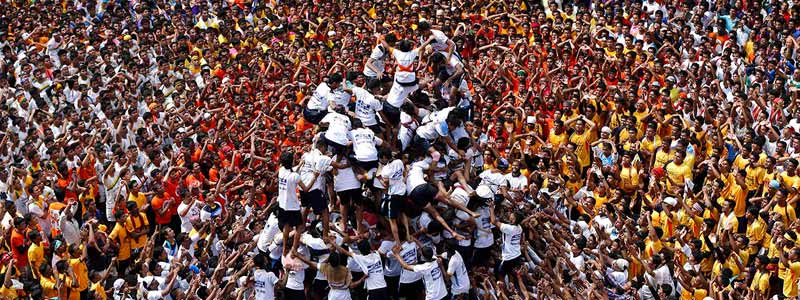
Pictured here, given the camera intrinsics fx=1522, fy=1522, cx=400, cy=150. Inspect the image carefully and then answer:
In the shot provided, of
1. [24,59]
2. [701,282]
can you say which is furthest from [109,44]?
[701,282]

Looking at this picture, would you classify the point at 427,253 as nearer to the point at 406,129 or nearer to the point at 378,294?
the point at 378,294

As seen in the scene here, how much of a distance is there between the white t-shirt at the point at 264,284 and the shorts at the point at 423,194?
2.25 m

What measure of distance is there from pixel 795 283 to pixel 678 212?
2.52m

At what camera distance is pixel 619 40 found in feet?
94.6

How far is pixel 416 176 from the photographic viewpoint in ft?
64.2

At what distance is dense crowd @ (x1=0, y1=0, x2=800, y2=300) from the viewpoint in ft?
65.8

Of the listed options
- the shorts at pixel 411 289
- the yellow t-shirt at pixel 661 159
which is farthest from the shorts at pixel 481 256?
the yellow t-shirt at pixel 661 159

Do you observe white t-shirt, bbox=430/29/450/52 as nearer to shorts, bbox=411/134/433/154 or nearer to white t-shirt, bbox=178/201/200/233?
shorts, bbox=411/134/433/154

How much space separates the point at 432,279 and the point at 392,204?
1.10 m

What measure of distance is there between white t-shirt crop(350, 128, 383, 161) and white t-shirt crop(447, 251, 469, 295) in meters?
1.75

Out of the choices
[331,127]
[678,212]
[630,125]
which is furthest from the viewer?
[630,125]

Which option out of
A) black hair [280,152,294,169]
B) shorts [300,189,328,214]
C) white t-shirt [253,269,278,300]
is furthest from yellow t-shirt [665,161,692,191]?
black hair [280,152,294,169]

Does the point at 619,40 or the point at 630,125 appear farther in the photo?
the point at 619,40

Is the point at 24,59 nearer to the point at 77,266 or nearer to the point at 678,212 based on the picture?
the point at 77,266
